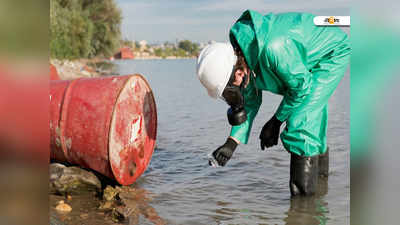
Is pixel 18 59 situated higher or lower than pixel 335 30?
lower

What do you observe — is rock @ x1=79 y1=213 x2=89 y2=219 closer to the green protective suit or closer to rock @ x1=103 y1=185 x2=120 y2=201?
rock @ x1=103 y1=185 x2=120 y2=201

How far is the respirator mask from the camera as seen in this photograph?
2.73 metres

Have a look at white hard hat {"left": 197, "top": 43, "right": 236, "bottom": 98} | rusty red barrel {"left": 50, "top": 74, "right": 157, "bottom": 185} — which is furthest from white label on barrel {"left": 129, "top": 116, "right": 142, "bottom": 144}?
white hard hat {"left": 197, "top": 43, "right": 236, "bottom": 98}

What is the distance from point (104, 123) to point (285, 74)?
1596 mm

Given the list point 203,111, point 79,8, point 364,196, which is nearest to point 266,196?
point 364,196

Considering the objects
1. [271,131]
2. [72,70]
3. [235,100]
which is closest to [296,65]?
[235,100]

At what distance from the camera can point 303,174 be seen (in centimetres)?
306

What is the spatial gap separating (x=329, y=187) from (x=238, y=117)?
1.29 metres

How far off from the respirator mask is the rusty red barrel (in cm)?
94

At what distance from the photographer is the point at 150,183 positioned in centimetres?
399

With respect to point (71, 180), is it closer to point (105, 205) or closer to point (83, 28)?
point (105, 205)

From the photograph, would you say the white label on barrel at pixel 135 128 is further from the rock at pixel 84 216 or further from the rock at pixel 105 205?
the rock at pixel 84 216

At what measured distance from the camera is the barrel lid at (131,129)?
344 cm

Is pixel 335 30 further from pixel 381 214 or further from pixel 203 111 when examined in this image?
pixel 203 111
